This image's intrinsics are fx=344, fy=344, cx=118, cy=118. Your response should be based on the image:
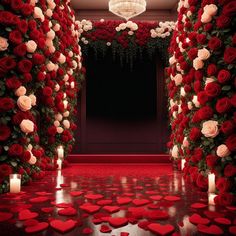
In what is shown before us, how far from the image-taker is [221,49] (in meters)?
2.71

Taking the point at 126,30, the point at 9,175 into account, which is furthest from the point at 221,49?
the point at 126,30

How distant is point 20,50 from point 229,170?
6.48ft

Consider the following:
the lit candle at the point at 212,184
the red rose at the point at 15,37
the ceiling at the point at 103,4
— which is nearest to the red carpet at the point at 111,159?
the red rose at the point at 15,37

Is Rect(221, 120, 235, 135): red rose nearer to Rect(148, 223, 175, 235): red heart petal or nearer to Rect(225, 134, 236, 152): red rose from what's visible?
Rect(225, 134, 236, 152): red rose

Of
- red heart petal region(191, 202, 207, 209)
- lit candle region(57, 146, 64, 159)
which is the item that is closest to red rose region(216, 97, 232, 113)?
red heart petal region(191, 202, 207, 209)

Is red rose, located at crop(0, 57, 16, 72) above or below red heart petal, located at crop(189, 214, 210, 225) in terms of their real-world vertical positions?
above

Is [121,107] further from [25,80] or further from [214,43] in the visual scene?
[214,43]

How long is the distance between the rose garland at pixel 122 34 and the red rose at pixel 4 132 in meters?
3.62

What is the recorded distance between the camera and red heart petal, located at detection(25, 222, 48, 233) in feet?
Result: 5.74

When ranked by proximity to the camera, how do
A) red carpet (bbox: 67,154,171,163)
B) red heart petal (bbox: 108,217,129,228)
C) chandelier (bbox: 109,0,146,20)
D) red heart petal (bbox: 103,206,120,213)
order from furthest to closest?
1. chandelier (bbox: 109,0,146,20)
2. red carpet (bbox: 67,154,171,163)
3. red heart petal (bbox: 103,206,120,213)
4. red heart petal (bbox: 108,217,129,228)

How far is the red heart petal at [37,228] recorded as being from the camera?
1749mm

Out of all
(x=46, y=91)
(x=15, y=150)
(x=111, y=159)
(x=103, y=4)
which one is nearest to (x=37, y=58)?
(x=46, y=91)

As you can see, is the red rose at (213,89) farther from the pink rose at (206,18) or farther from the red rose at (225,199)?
the red rose at (225,199)

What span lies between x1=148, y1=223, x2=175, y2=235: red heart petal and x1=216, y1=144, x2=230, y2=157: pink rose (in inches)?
33.9
